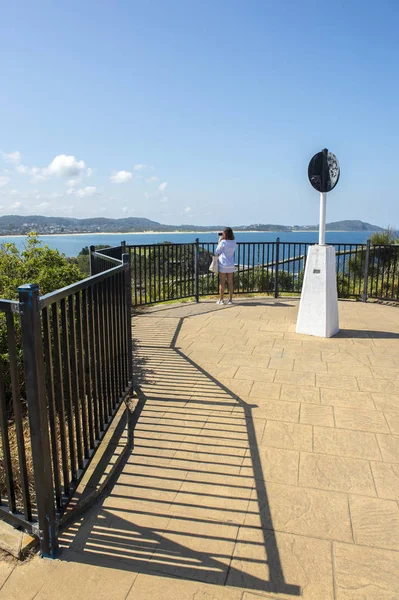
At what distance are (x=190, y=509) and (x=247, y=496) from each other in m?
0.36

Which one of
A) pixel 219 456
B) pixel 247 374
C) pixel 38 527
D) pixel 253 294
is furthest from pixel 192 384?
pixel 253 294

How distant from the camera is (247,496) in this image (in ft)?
8.18

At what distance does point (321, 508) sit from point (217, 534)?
64cm

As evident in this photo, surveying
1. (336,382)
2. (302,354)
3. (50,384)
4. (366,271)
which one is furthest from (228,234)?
(50,384)

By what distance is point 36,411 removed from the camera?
1.86 m

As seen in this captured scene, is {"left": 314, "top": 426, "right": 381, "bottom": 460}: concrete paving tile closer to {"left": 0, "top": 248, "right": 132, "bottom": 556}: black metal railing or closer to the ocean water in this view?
{"left": 0, "top": 248, "right": 132, "bottom": 556}: black metal railing

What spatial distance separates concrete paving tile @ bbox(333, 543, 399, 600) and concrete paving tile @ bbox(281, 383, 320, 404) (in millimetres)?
1808

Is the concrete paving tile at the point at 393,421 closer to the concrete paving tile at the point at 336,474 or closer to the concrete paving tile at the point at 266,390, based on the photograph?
the concrete paving tile at the point at 336,474

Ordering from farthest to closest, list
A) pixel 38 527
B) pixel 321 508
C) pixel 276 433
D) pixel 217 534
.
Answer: pixel 276 433
pixel 321 508
pixel 217 534
pixel 38 527

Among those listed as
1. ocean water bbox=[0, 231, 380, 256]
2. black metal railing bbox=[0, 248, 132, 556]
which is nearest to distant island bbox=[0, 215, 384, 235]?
ocean water bbox=[0, 231, 380, 256]

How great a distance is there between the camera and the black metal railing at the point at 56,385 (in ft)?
6.09

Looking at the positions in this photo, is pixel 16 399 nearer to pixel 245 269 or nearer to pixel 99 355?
pixel 99 355

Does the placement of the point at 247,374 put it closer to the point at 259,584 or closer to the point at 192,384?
the point at 192,384

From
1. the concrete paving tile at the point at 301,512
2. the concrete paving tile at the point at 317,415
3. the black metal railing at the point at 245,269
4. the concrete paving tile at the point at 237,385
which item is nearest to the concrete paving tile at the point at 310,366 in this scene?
the concrete paving tile at the point at 237,385
